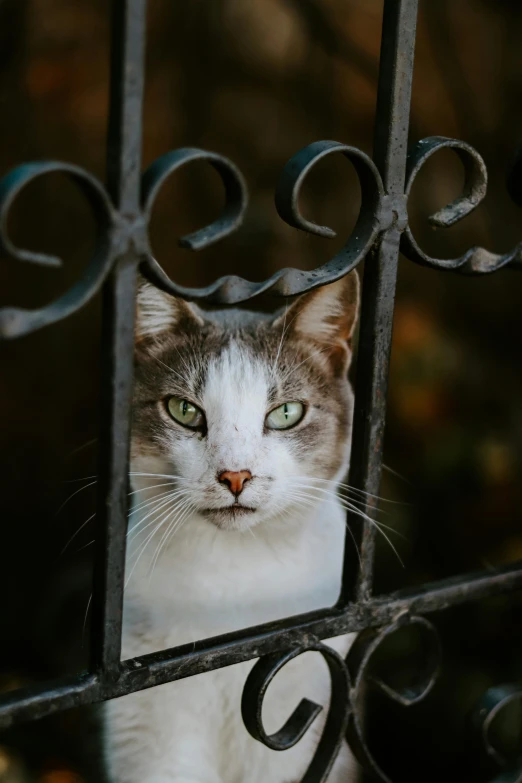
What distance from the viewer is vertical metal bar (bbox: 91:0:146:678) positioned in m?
0.65

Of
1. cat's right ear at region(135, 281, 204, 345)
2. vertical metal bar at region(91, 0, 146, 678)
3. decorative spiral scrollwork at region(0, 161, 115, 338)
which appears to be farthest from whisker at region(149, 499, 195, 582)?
decorative spiral scrollwork at region(0, 161, 115, 338)

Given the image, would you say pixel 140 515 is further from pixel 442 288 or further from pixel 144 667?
pixel 442 288

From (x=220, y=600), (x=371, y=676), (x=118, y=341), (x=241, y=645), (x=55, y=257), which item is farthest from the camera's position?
(x=220, y=600)

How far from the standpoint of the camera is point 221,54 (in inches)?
115

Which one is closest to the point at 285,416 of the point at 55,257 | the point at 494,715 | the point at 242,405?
the point at 242,405

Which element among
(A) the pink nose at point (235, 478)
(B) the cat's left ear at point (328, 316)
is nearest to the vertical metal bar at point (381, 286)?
(A) the pink nose at point (235, 478)

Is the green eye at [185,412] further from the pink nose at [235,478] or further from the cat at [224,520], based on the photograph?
the pink nose at [235,478]

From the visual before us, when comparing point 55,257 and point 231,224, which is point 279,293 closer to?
point 231,224

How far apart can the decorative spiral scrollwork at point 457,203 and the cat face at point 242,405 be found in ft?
1.05

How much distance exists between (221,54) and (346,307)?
1973 millimetres

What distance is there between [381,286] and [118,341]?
1.02 ft

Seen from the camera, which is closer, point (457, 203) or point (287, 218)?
point (287, 218)

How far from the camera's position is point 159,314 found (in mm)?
1324

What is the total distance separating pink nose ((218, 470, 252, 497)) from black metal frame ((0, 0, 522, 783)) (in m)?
0.27
